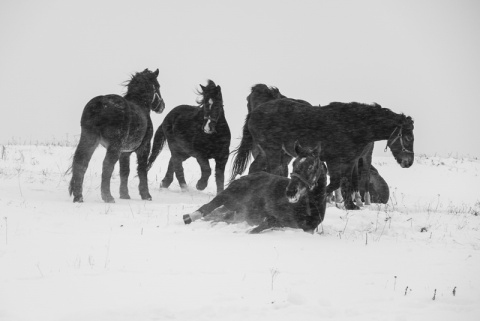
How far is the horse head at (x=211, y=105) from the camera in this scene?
14102mm

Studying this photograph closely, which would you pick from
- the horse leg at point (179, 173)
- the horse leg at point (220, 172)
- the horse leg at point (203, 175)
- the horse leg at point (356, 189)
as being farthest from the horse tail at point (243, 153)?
the horse leg at point (356, 189)

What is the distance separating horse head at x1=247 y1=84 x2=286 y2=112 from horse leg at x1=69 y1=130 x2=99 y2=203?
210 inches

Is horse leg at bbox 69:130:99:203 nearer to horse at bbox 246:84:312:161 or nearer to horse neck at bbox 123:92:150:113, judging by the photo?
horse neck at bbox 123:92:150:113

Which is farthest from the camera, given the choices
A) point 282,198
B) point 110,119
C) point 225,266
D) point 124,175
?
Result: point 124,175

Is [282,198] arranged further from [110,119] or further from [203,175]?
[203,175]

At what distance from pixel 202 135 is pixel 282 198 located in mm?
6897

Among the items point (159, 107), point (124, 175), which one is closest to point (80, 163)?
point (124, 175)

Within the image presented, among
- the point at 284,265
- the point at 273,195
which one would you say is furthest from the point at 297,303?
the point at 273,195

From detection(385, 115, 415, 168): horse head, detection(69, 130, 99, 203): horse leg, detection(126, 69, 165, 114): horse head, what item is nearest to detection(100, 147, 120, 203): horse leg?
detection(69, 130, 99, 203): horse leg

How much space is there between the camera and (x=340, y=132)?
1147 cm

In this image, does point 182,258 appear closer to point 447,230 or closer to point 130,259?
point 130,259

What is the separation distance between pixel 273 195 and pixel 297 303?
11.5 ft

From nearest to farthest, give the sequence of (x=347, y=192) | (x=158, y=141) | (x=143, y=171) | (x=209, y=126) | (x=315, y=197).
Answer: (x=315, y=197), (x=347, y=192), (x=143, y=171), (x=209, y=126), (x=158, y=141)

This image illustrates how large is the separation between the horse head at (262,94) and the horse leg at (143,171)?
3509mm
